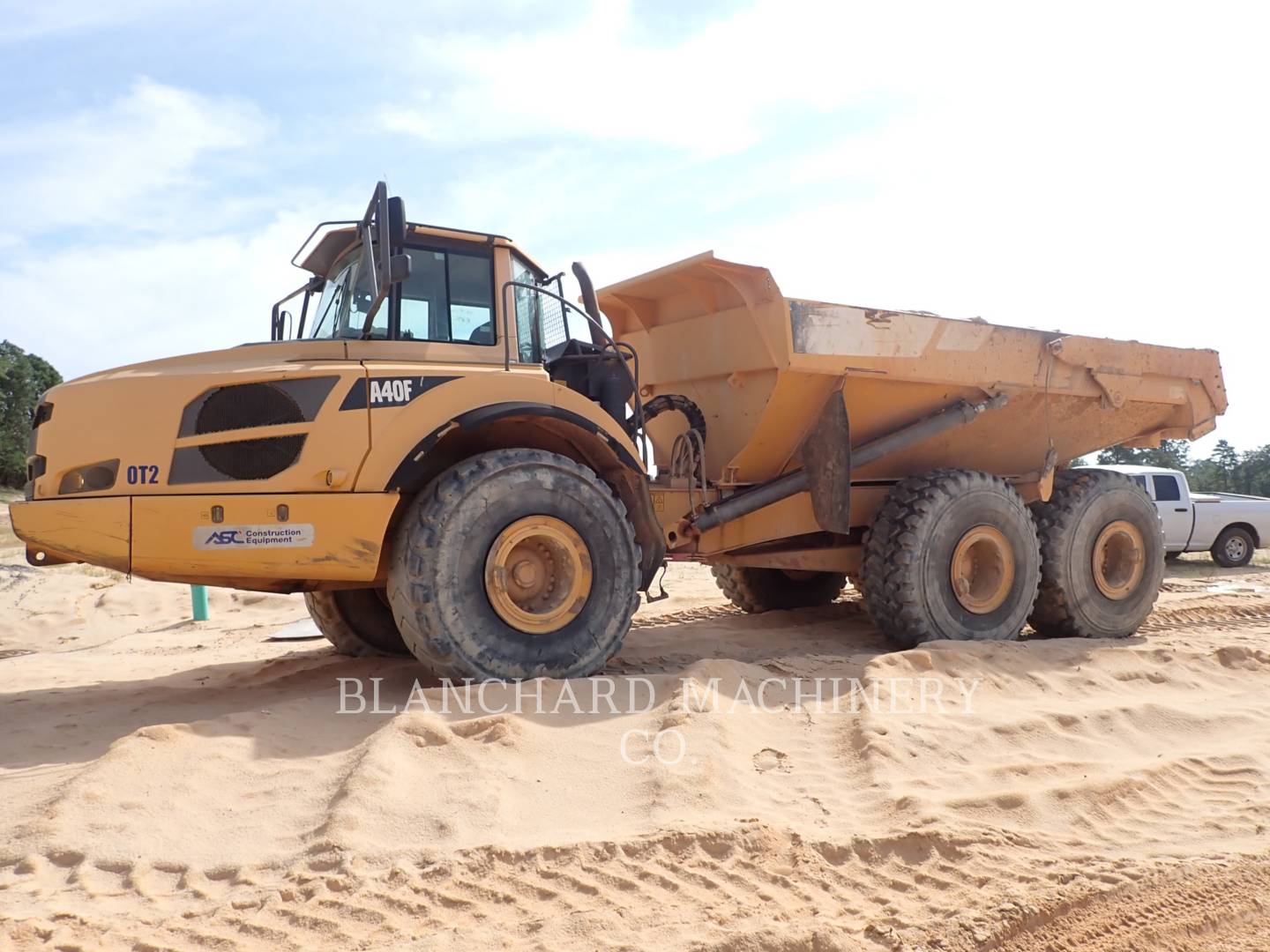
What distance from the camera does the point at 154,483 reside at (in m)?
4.64

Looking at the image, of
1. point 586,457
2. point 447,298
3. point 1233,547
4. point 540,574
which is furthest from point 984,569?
point 1233,547

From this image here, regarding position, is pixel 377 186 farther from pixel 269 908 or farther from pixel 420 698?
pixel 269 908

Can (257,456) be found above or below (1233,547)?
above

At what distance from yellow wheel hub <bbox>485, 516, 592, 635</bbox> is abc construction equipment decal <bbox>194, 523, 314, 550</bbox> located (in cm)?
90

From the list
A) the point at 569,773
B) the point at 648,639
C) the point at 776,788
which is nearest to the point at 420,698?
the point at 569,773

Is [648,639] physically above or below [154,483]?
below

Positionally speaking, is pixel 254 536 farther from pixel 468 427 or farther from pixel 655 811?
pixel 655 811

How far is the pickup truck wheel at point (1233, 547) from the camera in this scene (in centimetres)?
1512

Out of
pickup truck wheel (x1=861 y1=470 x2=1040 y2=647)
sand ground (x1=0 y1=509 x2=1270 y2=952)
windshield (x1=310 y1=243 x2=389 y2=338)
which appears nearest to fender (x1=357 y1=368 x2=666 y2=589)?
windshield (x1=310 y1=243 x2=389 y2=338)

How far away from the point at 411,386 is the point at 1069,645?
4.70m

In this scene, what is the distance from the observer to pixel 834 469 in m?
6.69

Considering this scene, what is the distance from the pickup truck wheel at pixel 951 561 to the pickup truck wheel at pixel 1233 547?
9721 mm

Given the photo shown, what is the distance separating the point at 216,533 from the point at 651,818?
2.44m

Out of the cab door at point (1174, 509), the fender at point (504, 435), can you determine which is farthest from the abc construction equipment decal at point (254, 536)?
the cab door at point (1174, 509)
